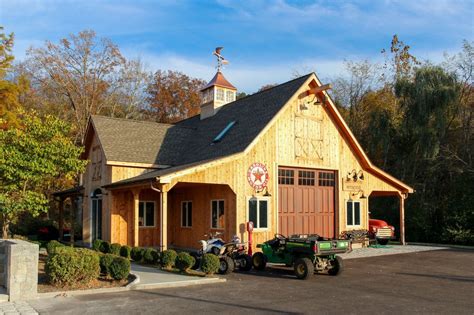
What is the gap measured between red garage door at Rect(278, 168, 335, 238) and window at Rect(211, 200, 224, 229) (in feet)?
7.99

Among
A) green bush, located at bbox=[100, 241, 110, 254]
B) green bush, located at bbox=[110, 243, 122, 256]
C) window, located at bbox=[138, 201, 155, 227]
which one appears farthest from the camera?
window, located at bbox=[138, 201, 155, 227]

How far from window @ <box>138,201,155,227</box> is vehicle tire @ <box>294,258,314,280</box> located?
1046 centimetres

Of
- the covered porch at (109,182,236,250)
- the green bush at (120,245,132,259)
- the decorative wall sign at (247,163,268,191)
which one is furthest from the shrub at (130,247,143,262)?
the decorative wall sign at (247,163,268,191)

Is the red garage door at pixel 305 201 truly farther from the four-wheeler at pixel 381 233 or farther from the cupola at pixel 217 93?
the cupola at pixel 217 93

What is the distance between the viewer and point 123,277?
474 inches

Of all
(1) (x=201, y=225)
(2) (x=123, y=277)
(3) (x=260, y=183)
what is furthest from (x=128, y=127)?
(2) (x=123, y=277)

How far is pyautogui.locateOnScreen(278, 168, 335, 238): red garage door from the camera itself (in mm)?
20078

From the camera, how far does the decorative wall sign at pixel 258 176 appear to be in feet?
61.5

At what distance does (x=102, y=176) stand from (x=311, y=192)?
31.5 feet

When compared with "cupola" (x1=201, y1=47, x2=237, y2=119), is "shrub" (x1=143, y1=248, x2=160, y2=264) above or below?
below

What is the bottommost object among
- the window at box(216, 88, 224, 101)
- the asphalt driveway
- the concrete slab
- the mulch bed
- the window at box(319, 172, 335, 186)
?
the concrete slab

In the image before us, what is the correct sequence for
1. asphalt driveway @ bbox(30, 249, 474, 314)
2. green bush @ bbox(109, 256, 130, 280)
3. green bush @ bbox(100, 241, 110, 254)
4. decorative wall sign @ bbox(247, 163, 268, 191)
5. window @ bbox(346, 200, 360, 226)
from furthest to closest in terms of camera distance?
1. window @ bbox(346, 200, 360, 226)
2. decorative wall sign @ bbox(247, 163, 268, 191)
3. green bush @ bbox(100, 241, 110, 254)
4. green bush @ bbox(109, 256, 130, 280)
5. asphalt driveway @ bbox(30, 249, 474, 314)

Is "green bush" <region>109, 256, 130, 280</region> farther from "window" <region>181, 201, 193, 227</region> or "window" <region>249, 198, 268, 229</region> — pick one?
"window" <region>181, 201, 193, 227</region>

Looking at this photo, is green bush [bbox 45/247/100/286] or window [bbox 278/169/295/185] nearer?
green bush [bbox 45/247/100/286]
